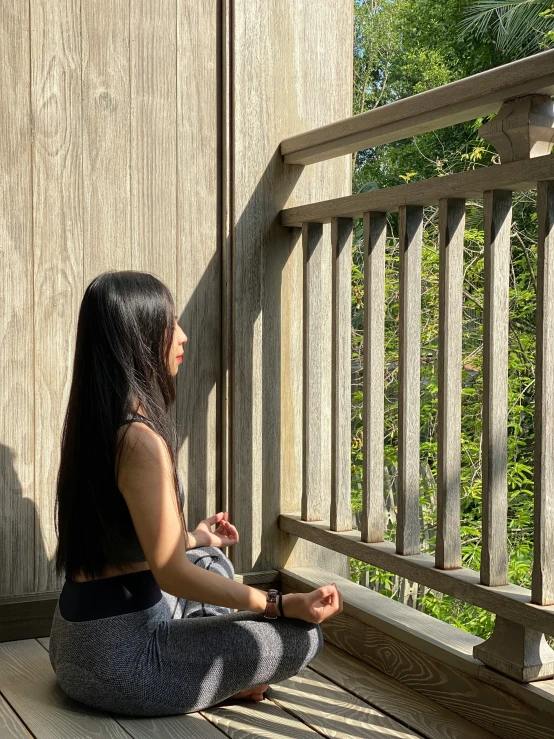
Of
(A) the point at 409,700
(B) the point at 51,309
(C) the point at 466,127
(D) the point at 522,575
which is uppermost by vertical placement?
(C) the point at 466,127

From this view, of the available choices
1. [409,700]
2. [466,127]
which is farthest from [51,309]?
[466,127]

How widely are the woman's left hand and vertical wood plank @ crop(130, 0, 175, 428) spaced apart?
2.22ft

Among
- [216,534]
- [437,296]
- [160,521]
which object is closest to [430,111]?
[160,521]

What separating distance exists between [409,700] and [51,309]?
136 centimetres

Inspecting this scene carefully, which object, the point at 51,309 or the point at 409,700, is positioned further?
the point at 51,309

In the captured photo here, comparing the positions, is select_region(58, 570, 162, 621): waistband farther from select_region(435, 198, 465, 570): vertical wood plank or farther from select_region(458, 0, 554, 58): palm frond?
select_region(458, 0, 554, 58): palm frond

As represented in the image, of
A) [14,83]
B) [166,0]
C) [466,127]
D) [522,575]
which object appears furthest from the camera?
[466,127]

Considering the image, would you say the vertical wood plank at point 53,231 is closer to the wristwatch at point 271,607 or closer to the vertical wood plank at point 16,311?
the vertical wood plank at point 16,311

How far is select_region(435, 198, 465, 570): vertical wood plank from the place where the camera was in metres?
2.05

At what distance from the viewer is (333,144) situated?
2.55m

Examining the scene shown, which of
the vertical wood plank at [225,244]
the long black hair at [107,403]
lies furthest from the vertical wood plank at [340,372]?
the long black hair at [107,403]

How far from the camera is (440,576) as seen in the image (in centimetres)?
206

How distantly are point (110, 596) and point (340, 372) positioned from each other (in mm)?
918

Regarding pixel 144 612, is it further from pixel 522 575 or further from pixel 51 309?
pixel 522 575
